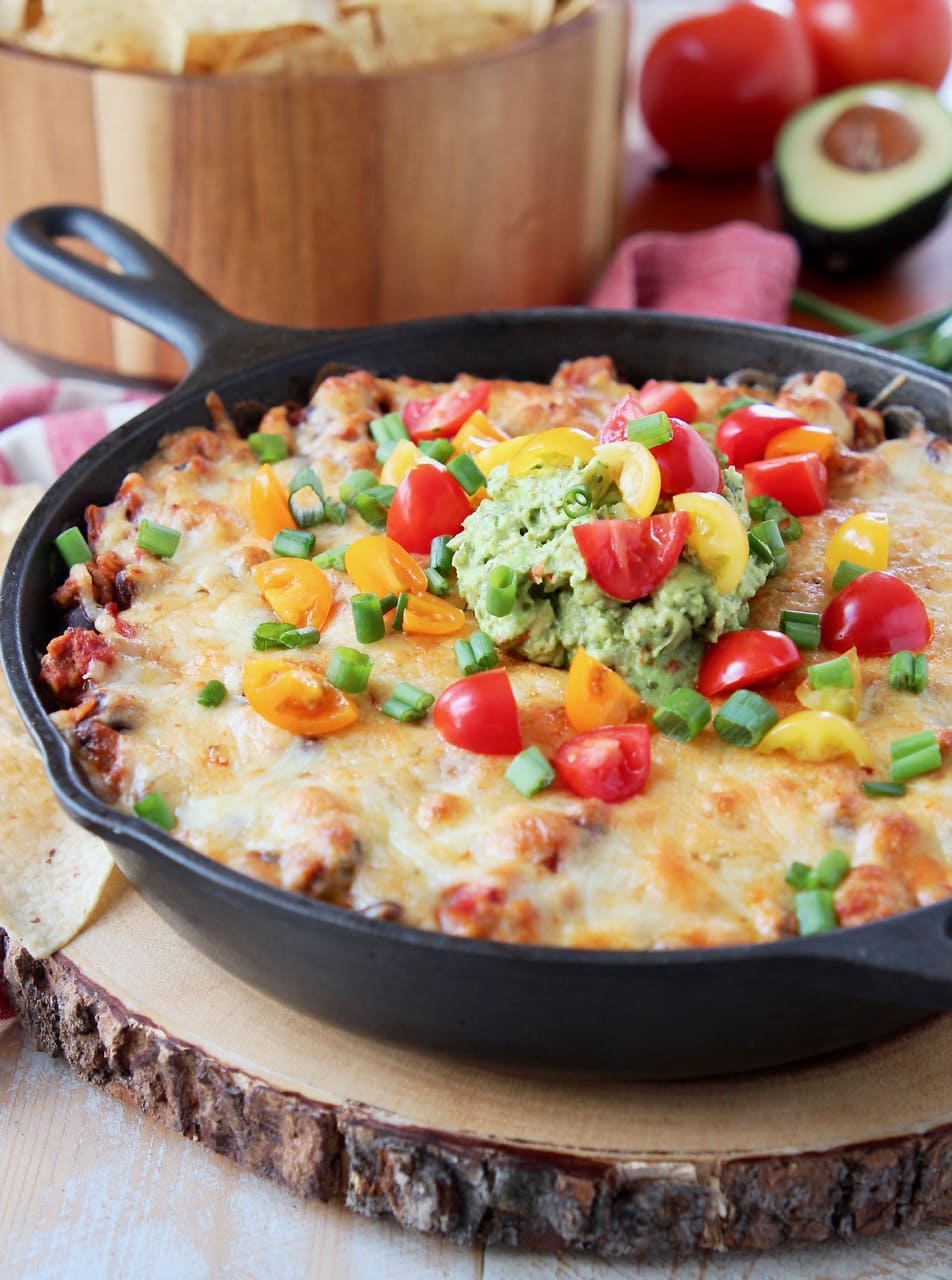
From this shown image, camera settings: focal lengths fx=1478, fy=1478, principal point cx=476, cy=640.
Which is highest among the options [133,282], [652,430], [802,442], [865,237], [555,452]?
[652,430]

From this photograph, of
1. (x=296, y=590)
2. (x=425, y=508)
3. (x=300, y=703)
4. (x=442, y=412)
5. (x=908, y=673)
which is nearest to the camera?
(x=300, y=703)

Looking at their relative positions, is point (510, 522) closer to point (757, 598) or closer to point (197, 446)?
point (757, 598)

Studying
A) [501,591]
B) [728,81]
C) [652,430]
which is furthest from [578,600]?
[728,81]

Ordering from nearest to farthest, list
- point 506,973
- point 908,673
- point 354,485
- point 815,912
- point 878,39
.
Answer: point 506,973
point 815,912
point 908,673
point 354,485
point 878,39

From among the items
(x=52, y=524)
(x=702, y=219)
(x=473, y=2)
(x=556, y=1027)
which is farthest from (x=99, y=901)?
(x=702, y=219)

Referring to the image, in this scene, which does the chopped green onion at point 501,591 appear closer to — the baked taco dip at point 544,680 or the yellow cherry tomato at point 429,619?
the baked taco dip at point 544,680

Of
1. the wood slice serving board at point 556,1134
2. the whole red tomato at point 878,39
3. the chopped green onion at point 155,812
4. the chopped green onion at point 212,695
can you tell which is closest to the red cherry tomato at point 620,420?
the chopped green onion at point 212,695

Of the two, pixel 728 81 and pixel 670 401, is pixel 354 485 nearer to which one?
pixel 670 401

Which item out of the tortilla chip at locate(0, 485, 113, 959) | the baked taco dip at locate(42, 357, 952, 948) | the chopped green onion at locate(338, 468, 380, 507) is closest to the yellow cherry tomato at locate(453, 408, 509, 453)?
the baked taco dip at locate(42, 357, 952, 948)
